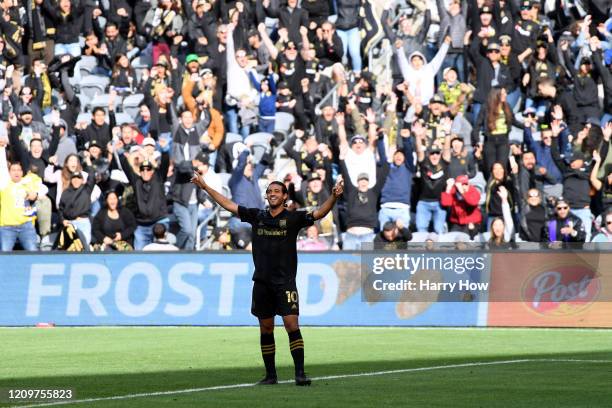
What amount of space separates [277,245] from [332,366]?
116 inches

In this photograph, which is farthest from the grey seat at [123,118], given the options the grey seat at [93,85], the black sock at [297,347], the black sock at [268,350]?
the black sock at [297,347]

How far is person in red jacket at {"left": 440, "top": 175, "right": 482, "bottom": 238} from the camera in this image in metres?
25.4

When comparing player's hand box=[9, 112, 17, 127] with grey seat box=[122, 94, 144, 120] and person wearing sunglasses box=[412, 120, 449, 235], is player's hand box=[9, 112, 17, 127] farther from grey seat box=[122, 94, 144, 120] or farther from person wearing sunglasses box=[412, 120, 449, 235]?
person wearing sunglasses box=[412, 120, 449, 235]

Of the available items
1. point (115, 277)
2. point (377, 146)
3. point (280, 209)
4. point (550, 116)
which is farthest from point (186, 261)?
point (280, 209)

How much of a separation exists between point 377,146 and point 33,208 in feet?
22.0

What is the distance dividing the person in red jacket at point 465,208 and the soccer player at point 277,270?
40.3 ft

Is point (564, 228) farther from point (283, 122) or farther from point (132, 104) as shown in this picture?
point (132, 104)

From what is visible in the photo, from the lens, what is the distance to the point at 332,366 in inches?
626

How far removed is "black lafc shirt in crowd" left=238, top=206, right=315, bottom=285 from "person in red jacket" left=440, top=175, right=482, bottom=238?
1231 centimetres

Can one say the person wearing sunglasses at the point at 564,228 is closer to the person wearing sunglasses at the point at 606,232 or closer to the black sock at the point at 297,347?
the person wearing sunglasses at the point at 606,232

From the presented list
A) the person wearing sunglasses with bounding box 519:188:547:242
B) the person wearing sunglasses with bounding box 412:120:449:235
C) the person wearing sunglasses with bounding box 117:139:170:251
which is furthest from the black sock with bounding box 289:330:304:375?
the person wearing sunglasses with bounding box 117:139:170:251

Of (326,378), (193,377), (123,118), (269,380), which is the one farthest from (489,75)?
(269,380)

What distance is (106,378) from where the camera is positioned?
14484 mm

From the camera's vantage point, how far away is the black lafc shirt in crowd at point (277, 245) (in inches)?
525
